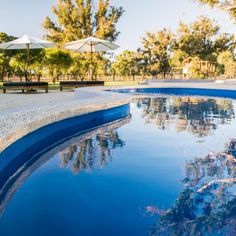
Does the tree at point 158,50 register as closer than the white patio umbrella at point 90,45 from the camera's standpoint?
No

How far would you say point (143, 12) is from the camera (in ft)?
115

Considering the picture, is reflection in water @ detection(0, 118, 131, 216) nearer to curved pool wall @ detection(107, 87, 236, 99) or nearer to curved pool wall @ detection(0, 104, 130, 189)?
curved pool wall @ detection(0, 104, 130, 189)

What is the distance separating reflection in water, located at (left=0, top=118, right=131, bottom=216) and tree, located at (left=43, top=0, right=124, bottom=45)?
29.2m

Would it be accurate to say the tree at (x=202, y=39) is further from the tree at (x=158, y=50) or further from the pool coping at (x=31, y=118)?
the pool coping at (x=31, y=118)

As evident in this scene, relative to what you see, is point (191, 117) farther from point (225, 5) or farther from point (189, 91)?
point (189, 91)

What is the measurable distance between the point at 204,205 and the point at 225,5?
14.2m

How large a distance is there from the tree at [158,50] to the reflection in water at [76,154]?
85.7 ft

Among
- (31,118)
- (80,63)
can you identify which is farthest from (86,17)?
(31,118)

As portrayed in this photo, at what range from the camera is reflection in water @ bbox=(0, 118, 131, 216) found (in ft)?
13.5

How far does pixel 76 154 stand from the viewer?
5.75 metres

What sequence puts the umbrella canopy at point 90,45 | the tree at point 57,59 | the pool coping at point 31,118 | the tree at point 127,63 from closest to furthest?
1. the pool coping at point 31,118
2. the umbrella canopy at point 90,45
3. the tree at point 57,59
4. the tree at point 127,63

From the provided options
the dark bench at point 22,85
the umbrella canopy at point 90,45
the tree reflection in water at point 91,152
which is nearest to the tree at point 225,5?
Answer: the umbrella canopy at point 90,45

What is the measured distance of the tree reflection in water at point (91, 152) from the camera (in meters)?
5.12

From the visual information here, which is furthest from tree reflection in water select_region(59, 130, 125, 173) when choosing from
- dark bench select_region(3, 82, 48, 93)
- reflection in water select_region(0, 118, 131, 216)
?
dark bench select_region(3, 82, 48, 93)
